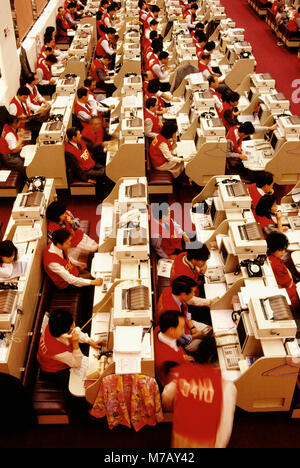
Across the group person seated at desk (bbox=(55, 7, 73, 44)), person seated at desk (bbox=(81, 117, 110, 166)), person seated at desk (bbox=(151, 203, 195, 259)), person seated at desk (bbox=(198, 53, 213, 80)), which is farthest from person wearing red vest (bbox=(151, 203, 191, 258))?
person seated at desk (bbox=(55, 7, 73, 44))

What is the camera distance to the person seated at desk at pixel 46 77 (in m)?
8.41

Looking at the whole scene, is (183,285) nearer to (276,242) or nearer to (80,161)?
(276,242)

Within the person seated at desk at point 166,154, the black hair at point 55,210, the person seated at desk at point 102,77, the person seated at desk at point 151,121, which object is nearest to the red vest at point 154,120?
the person seated at desk at point 151,121

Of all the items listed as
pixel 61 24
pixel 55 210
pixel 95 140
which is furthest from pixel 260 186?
pixel 61 24

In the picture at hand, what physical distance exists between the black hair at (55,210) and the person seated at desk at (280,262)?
2072mm

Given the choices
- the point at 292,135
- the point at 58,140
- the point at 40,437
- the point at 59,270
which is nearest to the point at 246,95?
the point at 292,135

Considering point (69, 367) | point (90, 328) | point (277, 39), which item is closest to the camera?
point (69, 367)

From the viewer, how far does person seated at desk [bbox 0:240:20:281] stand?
388 centimetres

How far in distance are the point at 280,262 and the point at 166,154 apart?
8.26 ft

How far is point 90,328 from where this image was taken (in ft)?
13.6

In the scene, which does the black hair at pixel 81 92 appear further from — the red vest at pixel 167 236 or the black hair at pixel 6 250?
the black hair at pixel 6 250

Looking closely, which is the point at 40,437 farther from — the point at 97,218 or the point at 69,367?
the point at 97,218
